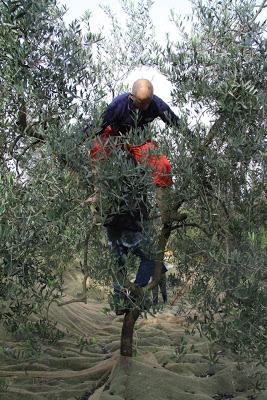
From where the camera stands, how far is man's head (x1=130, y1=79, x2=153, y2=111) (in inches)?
179

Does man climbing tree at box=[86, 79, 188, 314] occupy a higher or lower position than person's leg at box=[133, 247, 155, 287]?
higher

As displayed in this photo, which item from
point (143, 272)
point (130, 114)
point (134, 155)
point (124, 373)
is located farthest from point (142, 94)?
point (124, 373)

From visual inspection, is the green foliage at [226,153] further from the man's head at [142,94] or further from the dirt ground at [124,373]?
the dirt ground at [124,373]

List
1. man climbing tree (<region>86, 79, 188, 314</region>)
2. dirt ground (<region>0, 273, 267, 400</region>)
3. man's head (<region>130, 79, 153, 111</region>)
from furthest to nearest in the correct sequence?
1. dirt ground (<region>0, 273, 267, 400</region>)
2. man's head (<region>130, 79, 153, 111</region>)
3. man climbing tree (<region>86, 79, 188, 314</region>)

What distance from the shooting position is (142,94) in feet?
15.0

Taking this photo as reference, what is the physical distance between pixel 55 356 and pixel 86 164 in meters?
3.56

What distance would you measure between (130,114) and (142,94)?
235 millimetres

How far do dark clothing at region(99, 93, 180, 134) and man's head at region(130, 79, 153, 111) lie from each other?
7cm

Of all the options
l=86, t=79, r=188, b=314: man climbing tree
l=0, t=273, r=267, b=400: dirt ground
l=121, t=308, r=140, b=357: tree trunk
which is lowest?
l=0, t=273, r=267, b=400: dirt ground

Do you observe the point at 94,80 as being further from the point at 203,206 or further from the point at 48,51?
the point at 203,206

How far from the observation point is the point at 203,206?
15.7 feet

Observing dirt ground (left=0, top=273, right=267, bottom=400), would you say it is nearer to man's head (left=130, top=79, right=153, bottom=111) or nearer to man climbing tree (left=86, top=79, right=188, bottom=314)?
man climbing tree (left=86, top=79, right=188, bottom=314)

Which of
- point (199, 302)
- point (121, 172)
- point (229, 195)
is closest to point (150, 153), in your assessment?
point (121, 172)

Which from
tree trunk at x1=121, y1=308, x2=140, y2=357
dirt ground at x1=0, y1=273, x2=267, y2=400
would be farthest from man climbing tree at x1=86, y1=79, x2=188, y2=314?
dirt ground at x1=0, y1=273, x2=267, y2=400
